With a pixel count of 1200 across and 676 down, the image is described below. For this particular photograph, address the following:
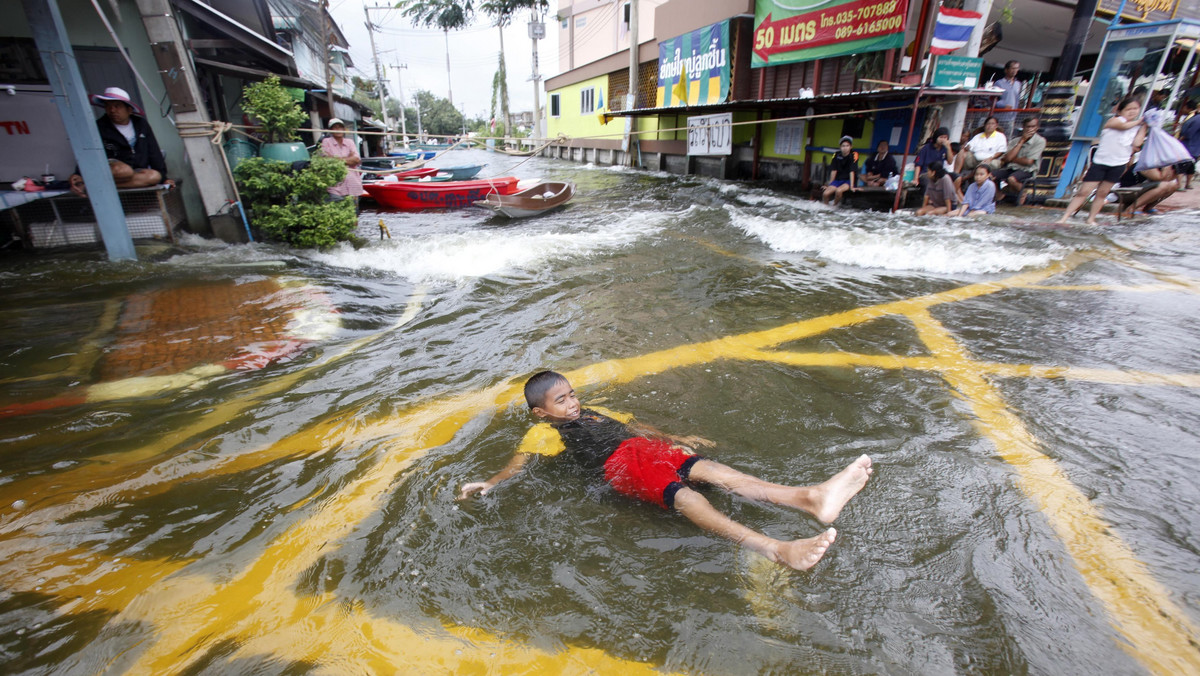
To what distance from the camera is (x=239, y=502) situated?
9.67ft

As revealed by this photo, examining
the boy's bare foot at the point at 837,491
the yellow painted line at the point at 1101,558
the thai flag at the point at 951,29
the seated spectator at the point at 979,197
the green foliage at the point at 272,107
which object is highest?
the thai flag at the point at 951,29

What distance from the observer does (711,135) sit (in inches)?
643

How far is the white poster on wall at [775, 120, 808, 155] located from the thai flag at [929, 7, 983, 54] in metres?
4.86

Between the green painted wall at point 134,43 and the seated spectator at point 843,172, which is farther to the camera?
the seated spectator at point 843,172

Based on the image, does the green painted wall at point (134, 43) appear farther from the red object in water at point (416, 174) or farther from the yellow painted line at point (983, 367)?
the yellow painted line at point (983, 367)

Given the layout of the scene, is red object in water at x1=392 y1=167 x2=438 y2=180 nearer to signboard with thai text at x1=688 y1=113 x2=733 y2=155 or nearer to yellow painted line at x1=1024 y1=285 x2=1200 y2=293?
signboard with thai text at x1=688 y1=113 x2=733 y2=155

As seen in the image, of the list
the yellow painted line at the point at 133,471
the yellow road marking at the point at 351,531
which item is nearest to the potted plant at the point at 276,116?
the yellow painted line at the point at 133,471

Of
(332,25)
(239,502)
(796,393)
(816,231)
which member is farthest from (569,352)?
(332,25)

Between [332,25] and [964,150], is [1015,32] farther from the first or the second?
[332,25]

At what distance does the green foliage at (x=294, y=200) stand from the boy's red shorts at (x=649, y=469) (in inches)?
281

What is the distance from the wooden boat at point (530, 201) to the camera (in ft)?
40.1

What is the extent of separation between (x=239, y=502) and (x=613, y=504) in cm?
211

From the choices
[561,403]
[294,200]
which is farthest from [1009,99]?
[294,200]

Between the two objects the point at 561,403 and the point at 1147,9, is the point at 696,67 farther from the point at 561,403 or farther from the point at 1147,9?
the point at 561,403
